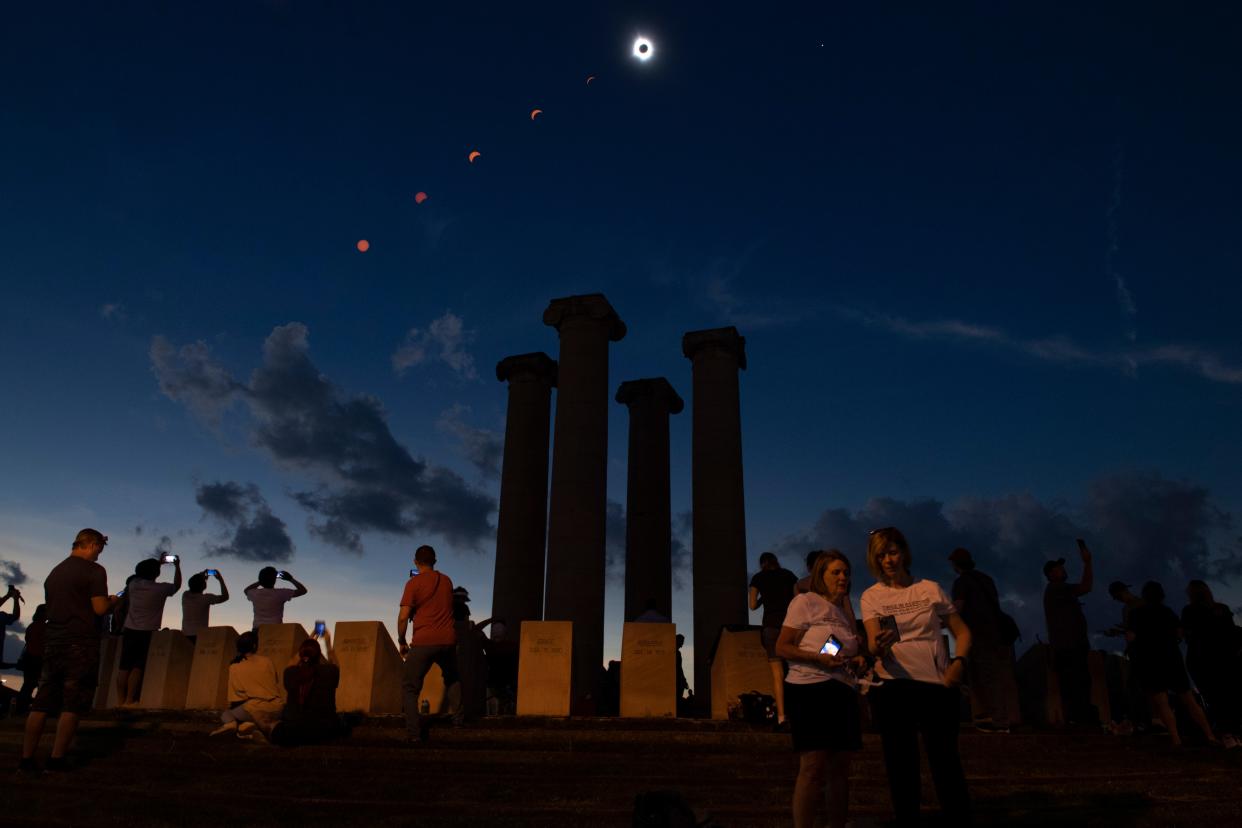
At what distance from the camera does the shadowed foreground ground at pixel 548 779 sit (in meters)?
7.03

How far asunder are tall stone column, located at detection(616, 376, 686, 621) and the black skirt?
2585cm

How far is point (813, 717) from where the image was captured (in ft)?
16.6

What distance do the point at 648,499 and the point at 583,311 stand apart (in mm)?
9625

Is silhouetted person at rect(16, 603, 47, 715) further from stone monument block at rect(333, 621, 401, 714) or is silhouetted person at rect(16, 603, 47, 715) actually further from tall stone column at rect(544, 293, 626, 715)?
tall stone column at rect(544, 293, 626, 715)

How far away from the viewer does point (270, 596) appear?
14477 millimetres

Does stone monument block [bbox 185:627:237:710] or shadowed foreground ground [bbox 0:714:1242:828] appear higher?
stone monument block [bbox 185:627:237:710]

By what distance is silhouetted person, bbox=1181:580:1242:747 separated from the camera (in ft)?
35.7

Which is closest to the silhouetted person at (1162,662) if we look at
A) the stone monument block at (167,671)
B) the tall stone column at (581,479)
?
the tall stone column at (581,479)

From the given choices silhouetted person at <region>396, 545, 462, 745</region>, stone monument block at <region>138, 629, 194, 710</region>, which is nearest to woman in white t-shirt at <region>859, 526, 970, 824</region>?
silhouetted person at <region>396, 545, 462, 745</region>

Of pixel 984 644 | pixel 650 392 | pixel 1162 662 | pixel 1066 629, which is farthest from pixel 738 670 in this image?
pixel 650 392

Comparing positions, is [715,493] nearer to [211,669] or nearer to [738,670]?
[738,670]

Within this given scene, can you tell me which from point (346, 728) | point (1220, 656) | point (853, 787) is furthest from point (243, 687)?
point (1220, 656)

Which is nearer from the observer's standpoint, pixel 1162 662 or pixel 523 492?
pixel 1162 662

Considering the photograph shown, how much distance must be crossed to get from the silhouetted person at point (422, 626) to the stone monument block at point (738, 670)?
4.53m
